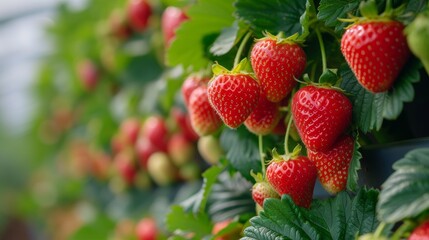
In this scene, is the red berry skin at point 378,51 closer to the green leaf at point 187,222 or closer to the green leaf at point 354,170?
the green leaf at point 354,170

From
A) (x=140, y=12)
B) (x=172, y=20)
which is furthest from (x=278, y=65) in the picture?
(x=140, y=12)

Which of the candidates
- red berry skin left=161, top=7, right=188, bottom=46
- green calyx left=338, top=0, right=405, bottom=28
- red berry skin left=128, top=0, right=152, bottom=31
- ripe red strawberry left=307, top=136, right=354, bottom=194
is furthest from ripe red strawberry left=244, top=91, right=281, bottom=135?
red berry skin left=128, top=0, right=152, bottom=31

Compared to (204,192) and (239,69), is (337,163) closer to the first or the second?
(239,69)

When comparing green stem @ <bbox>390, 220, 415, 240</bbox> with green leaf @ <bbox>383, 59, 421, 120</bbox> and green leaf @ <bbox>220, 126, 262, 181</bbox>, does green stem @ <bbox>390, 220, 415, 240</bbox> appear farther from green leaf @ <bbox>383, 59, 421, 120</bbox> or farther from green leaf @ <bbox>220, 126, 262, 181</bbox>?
green leaf @ <bbox>220, 126, 262, 181</bbox>

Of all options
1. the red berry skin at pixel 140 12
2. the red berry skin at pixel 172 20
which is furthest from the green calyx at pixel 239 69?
the red berry skin at pixel 140 12

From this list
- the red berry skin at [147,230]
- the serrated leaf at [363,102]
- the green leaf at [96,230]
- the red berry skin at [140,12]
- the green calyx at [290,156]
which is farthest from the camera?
the green leaf at [96,230]

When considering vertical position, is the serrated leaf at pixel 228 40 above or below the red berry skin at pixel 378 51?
above

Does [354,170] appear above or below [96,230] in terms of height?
above
